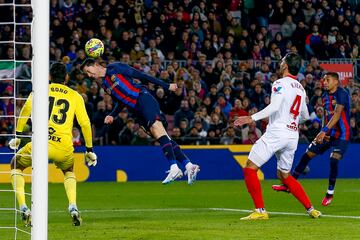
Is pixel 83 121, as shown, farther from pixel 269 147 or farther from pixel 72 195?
pixel 269 147

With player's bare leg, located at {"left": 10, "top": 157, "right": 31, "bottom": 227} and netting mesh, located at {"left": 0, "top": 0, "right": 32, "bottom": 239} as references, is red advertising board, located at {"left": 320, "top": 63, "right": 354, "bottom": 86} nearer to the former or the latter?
netting mesh, located at {"left": 0, "top": 0, "right": 32, "bottom": 239}

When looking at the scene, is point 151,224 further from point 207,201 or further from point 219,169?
point 219,169

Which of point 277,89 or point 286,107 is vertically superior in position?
point 277,89

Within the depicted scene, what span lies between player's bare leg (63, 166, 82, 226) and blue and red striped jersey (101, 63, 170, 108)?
8.07 ft

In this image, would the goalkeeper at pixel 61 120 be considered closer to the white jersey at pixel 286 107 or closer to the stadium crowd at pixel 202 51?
the white jersey at pixel 286 107

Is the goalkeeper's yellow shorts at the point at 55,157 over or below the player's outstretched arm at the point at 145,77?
below

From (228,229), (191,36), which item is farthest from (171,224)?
(191,36)

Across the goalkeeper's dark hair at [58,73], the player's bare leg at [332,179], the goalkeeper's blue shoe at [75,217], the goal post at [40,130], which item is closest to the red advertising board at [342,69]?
the player's bare leg at [332,179]

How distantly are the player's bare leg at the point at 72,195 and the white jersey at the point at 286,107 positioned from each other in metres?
2.93

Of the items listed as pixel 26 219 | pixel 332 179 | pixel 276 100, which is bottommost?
pixel 332 179

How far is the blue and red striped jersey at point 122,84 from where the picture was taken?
52.0 ft

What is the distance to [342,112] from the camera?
18031mm

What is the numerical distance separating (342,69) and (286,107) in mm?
15731

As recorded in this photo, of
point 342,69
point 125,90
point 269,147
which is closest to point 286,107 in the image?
point 269,147
